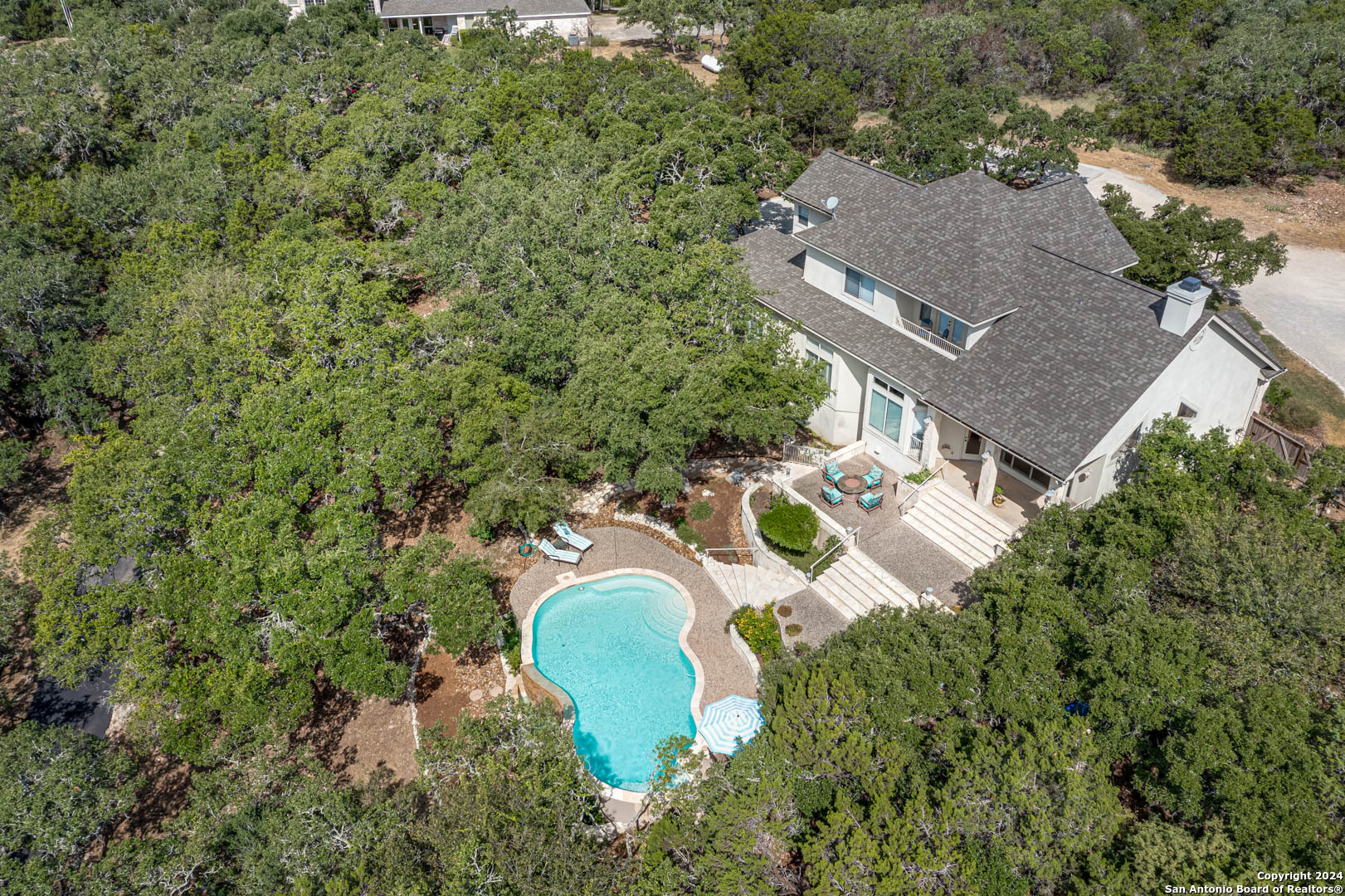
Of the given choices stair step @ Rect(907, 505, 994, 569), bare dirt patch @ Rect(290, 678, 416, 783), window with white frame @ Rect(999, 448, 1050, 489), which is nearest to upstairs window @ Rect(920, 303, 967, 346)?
window with white frame @ Rect(999, 448, 1050, 489)

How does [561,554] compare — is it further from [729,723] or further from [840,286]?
[840,286]

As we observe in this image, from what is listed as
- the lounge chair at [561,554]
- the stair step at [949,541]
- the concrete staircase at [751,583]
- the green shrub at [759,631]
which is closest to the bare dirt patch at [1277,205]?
the stair step at [949,541]

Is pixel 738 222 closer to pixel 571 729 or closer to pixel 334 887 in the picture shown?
pixel 571 729

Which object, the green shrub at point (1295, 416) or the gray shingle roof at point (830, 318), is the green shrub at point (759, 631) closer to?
the gray shingle roof at point (830, 318)

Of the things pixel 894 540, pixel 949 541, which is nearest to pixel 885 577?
pixel 894 540

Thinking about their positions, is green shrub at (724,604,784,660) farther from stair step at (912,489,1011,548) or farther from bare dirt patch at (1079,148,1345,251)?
bare dirt patch at (1079,148,1345,251)

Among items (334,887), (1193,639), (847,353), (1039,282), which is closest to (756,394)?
(847,353)
